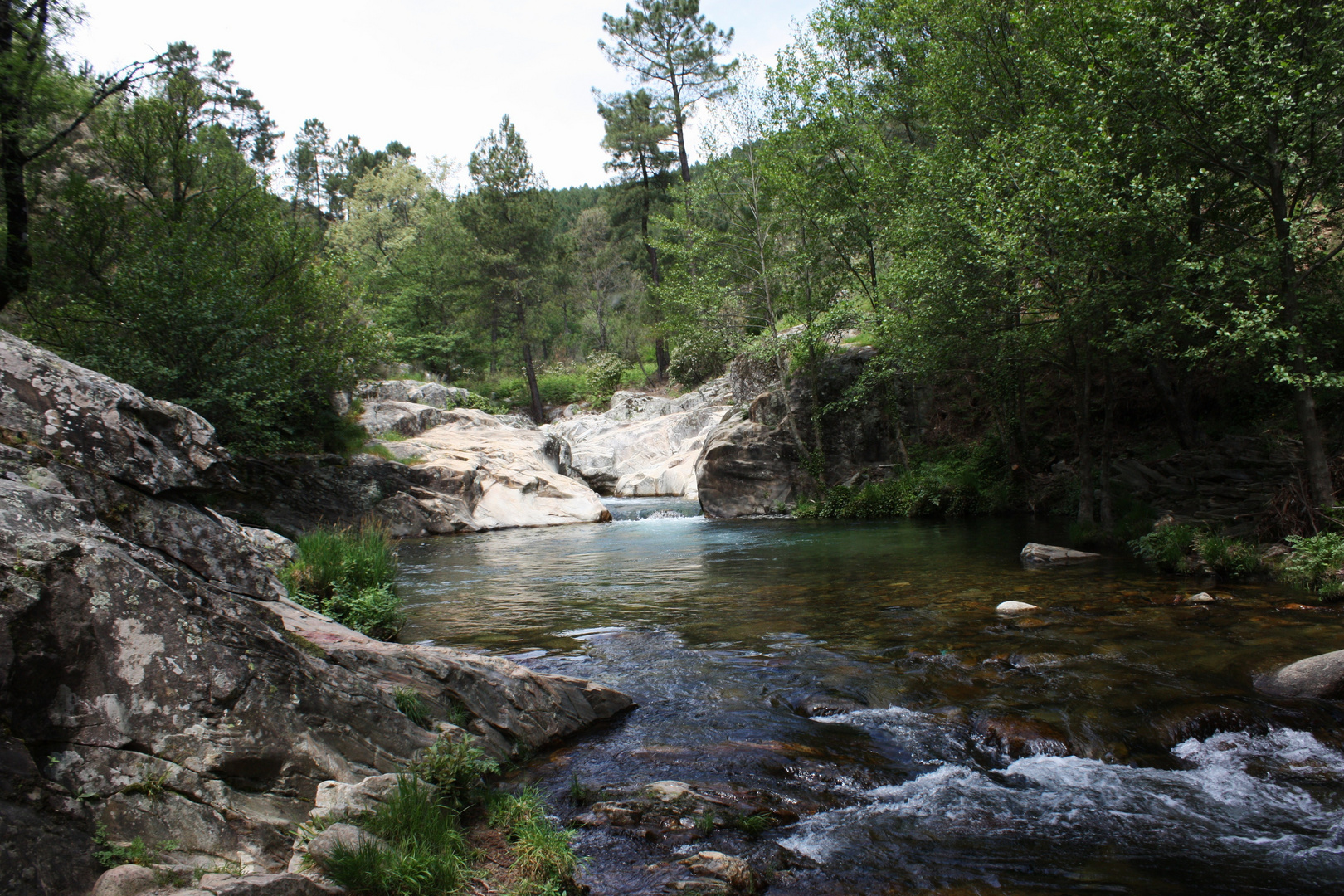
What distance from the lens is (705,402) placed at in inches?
1540

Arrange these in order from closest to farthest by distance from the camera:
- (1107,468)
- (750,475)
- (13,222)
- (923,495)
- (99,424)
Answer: (99,424)
(1107,468)
(13,222)
(923,495)
(750,475)

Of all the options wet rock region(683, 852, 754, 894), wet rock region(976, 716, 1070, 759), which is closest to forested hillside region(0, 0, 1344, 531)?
wet rock region(976, 716, 1070, 759)

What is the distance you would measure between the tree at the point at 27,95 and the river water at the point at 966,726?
38.6 ft

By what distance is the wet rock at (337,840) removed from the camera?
9.54 ft

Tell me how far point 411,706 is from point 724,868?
7.04 feet

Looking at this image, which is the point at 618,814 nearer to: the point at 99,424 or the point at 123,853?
the point at 123,853

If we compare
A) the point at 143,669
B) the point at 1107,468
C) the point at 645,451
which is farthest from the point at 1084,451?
the point at 645,451

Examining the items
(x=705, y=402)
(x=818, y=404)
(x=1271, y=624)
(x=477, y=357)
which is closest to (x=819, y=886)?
(x=1271, y=624)

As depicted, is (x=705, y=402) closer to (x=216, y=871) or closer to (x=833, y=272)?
(x=833, y=272)

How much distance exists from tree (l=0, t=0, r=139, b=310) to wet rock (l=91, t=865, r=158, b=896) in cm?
1561

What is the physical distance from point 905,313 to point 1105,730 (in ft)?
51.1

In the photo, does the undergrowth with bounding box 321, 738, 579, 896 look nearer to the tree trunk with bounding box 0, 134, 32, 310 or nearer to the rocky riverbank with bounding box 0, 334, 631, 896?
the rocky riverbank with bounding box 0, 334, 631, 896

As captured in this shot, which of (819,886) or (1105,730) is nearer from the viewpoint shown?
(819,886)

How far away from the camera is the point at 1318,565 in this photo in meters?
8.59
